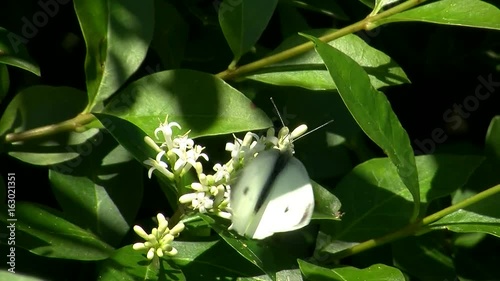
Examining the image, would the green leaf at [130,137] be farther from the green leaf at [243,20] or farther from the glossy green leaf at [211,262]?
the green leaf at [243,20]

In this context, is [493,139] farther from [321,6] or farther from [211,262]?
[211,262]

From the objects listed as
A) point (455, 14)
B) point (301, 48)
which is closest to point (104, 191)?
point (301, 48)

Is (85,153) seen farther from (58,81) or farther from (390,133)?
(390,133)

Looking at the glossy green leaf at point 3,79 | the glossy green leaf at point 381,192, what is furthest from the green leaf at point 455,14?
the glossy green leaf at point 3,79

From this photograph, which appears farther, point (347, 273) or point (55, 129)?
point (55, 129)

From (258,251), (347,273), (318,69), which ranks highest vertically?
(318,69)

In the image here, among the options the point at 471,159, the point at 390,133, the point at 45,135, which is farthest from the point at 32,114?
the point at 471,159

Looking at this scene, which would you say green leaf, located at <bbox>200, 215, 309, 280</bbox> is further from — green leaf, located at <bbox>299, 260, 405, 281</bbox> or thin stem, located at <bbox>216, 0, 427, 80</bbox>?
thin stem, located at <bbox>216, 0, 427, 80</bbox>
